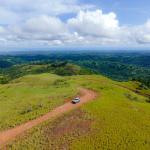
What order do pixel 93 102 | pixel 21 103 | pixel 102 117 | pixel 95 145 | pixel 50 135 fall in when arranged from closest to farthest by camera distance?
1. pixel 95 145
2. pixel 50 135
3. pixel 102 117
4. pixel 93 102
5. pixel 21 103

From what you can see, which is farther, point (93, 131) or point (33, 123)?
point (33, 123)

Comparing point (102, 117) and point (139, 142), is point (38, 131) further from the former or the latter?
point (139, 142)

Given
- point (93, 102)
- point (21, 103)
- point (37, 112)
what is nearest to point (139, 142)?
point (93, 102)

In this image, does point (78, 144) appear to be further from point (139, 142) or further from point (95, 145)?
point (139, 142)

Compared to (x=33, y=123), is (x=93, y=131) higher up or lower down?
higher up

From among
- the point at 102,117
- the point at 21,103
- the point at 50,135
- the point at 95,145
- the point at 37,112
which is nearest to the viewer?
the point at 95,145

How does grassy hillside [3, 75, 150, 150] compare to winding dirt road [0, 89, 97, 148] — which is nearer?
grassy hillside [3, 75, 150, 150]

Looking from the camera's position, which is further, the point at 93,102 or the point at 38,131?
the point at 93,102

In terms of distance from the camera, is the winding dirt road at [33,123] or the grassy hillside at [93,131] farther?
the winding dirt road at [33,123]

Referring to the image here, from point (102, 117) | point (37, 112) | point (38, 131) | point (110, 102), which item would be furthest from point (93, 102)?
point (38, 131)
